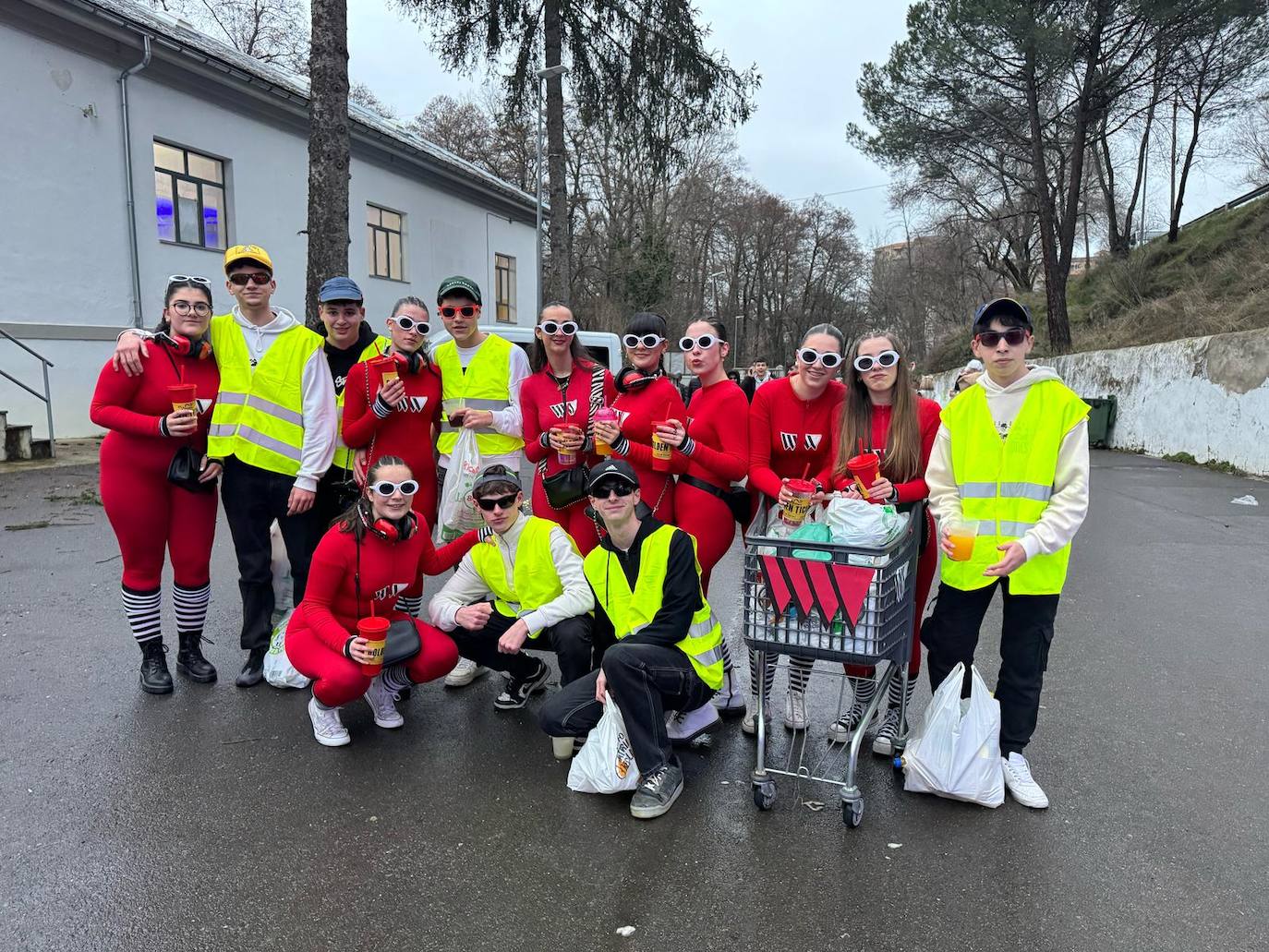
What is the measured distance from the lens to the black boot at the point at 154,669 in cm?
423

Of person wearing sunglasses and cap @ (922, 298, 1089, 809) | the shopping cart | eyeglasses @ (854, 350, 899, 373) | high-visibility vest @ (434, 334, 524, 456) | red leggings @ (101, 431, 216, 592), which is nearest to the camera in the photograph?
the shopping cart

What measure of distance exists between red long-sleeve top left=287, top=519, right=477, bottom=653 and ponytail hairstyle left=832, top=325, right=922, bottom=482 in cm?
206

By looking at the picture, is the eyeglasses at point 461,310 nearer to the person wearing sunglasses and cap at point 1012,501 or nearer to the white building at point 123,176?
the person wearing sunglasses and cap at point 1012,501

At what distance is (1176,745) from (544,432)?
329cm

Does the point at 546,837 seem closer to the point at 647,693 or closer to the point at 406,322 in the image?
the point at 647,693

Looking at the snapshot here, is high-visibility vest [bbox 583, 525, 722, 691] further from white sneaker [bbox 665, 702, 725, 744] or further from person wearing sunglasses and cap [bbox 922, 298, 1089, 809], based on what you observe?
person wearing sunglasses and cap [bbox 922, 298, 1089, 809]

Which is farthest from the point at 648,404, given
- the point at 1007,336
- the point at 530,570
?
the point at 1007,336

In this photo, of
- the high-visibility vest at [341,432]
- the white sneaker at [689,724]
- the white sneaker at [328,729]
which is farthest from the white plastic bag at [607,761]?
the high-visibility vest at [341,432]

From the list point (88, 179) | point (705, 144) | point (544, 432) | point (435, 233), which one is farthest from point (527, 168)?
point (544, 432)

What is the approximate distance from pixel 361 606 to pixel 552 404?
1.35m

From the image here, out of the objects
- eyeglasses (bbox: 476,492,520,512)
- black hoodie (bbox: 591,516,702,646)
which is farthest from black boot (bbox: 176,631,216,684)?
black hoodie (bbox: 591,516,702,646)

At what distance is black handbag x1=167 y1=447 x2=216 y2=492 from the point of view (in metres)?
4.06

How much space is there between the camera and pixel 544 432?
4020 millimetres

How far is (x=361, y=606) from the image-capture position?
3.93 m
